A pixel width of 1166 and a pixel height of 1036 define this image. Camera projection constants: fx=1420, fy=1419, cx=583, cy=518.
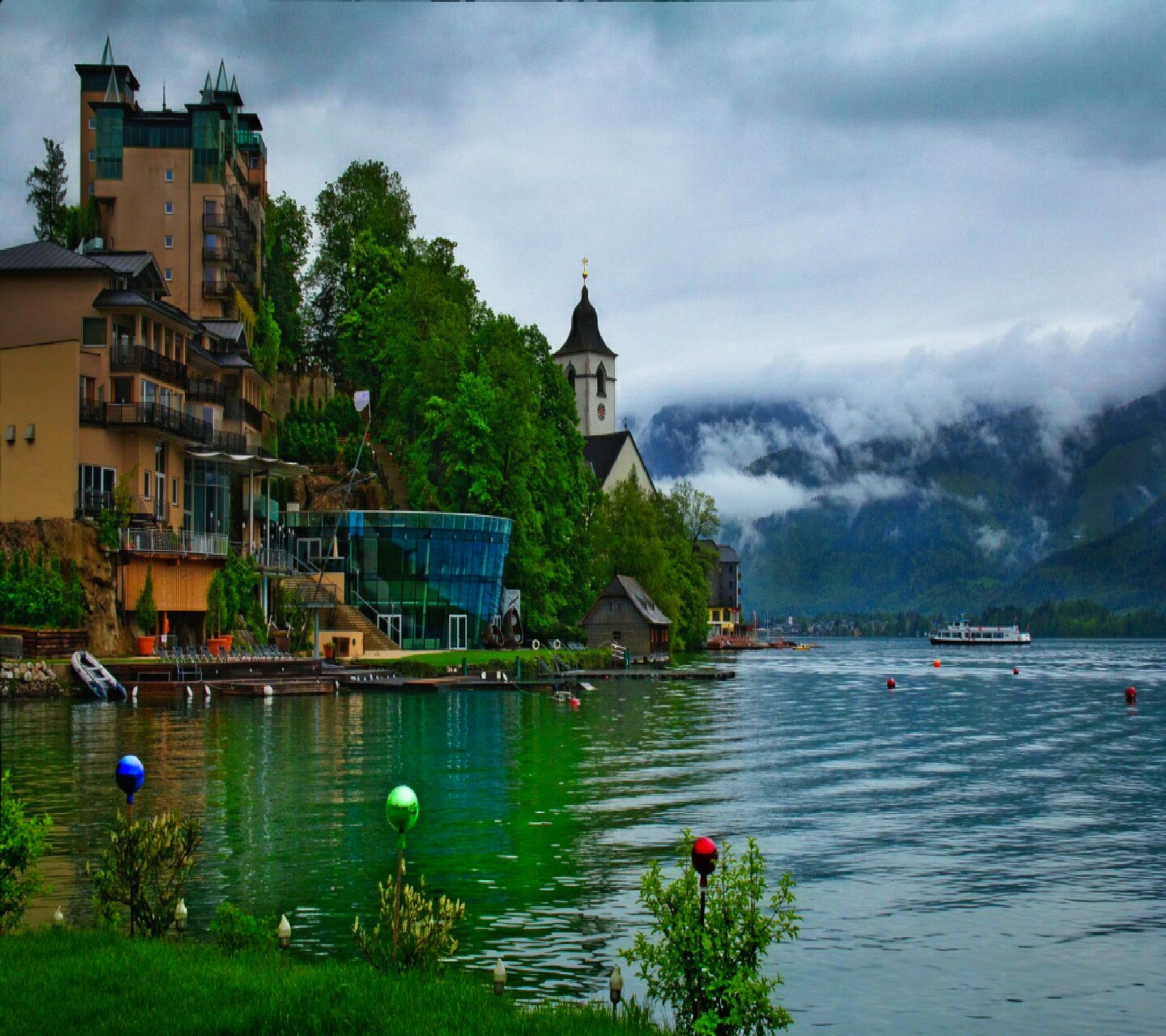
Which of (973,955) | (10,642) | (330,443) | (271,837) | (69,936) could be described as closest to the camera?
(69,936)

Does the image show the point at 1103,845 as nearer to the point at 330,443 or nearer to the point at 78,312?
the point at 78,312

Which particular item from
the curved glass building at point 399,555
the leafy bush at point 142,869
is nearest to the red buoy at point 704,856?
the leafy bush at point 142,869

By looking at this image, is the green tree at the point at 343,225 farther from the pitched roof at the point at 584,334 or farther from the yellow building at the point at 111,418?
the pitched roof at the point at 584,334

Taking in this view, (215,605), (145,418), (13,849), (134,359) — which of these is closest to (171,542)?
(215,605)

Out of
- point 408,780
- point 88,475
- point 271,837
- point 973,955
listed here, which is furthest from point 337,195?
point 973,955

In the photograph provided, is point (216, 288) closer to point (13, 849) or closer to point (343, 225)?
point (343, 225)

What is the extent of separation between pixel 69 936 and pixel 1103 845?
69.6 ft

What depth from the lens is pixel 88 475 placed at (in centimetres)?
7012

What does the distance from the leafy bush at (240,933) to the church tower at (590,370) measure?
165m

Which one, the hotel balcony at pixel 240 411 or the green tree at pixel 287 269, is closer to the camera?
the hotel balcony at pixel 240 411

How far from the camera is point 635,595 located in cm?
12225

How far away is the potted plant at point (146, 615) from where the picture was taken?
70.9m

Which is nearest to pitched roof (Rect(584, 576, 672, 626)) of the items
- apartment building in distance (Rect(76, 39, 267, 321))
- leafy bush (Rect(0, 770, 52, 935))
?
apartment building in distance (Rect(76, 39, 267, 321))

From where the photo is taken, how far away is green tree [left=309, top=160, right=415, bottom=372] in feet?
389
